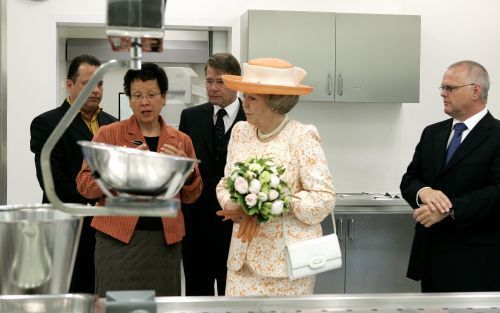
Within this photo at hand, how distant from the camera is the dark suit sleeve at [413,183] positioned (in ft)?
11.4

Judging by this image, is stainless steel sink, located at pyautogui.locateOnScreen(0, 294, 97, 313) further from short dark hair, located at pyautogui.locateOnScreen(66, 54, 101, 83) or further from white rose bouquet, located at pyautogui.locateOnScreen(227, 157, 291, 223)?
short dark hair, located at pyautogui.locateOnScreen(66, 54, 101, 83)

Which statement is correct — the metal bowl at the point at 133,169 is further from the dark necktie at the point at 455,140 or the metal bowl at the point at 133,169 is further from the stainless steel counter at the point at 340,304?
the dark necktie at the point at 455,140

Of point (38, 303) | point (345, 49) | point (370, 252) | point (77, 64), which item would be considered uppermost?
point (345, 49)

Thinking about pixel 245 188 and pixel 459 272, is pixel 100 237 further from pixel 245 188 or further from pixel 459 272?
pixel 459 272

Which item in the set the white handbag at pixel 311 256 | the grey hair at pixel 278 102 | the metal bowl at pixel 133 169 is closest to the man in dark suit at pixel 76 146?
the grey hair at pixel 278 102

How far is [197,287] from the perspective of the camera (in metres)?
3.80

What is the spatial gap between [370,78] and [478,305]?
10.6 ft

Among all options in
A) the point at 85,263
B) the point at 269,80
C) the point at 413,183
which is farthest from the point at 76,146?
the point at 413,183

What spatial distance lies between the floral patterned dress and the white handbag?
12 centimetres

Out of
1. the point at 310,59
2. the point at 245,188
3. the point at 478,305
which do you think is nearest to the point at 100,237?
the point at 245,188

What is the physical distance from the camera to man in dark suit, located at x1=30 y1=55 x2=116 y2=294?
3584 millimetres

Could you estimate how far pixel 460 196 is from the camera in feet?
11.1

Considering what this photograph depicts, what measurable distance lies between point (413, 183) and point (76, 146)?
5.84 ft

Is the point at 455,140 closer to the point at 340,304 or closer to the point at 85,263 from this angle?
the point at 340,304
